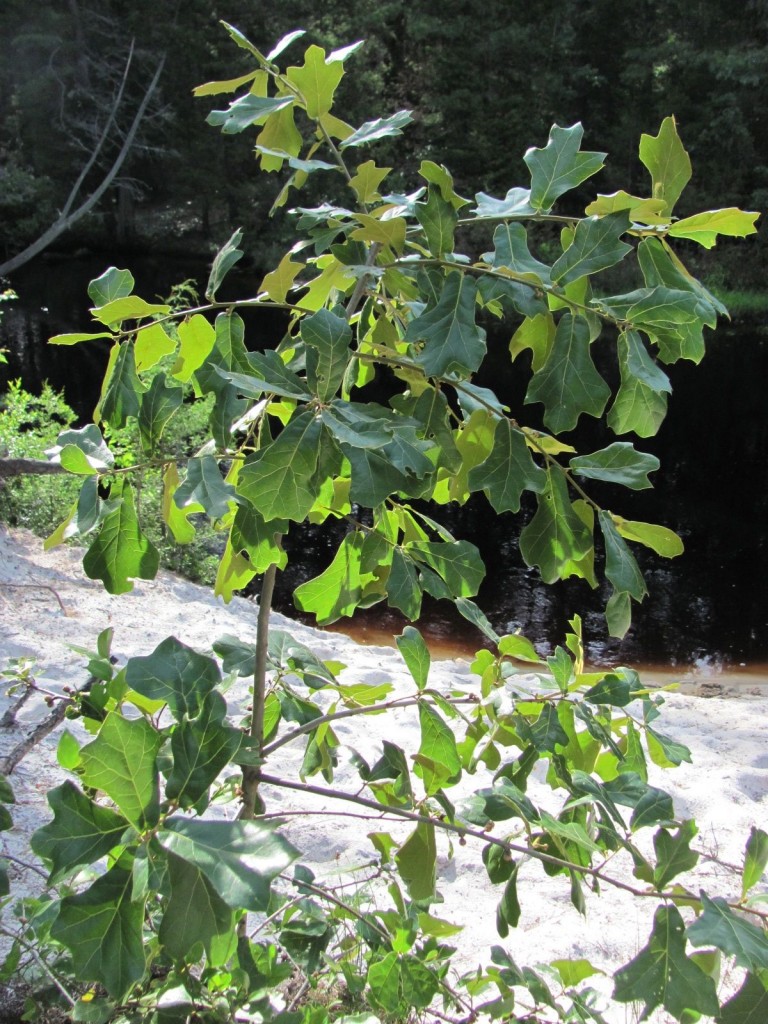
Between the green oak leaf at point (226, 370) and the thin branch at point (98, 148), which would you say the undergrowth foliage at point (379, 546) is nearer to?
the green oak leaf at point (226, 370)

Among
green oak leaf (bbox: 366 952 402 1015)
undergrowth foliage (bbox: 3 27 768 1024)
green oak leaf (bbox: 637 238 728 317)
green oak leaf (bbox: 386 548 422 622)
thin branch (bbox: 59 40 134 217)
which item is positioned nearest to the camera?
undergrowth foliage (bbox: 3 27 768 1024)

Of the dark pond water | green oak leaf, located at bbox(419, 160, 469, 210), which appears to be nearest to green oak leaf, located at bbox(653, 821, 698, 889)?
green oak leaf, located at bbox(419, 160, 469, 210)

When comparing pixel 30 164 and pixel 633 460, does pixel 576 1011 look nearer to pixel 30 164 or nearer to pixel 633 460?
pixel 633 460

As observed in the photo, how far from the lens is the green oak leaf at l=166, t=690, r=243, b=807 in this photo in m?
0.69

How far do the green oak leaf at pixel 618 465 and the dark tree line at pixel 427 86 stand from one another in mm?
20505

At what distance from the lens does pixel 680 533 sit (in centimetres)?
796

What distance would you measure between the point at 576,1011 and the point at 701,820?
180 cm

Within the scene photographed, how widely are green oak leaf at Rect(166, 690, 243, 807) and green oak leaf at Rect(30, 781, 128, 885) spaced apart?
46 mm

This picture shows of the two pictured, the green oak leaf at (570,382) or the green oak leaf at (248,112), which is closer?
the green oak leaf at (570,382)

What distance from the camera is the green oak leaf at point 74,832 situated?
2.15 ft

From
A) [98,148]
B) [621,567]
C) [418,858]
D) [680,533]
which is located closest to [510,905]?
[418,858]

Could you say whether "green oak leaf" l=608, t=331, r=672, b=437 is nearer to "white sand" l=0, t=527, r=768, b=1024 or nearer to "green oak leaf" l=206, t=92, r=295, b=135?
"green oak leaf" l=206, t=92, r=295, b=135

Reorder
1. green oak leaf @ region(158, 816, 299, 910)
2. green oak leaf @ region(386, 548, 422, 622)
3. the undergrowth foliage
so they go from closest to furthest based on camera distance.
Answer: green oak leaf @ region(158, 816, 299, 910) < the undergrowth foliage < green oak leaf @ region(386, 548, 422, 622)

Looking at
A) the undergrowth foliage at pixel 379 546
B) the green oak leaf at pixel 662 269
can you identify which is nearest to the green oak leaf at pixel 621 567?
the undergrowth foliage at pixel 379 546
